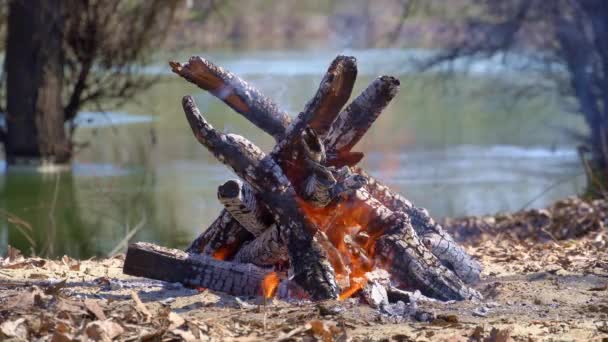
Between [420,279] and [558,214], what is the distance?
416cm

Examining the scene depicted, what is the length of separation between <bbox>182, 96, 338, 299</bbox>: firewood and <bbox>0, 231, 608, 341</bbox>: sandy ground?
0.21m

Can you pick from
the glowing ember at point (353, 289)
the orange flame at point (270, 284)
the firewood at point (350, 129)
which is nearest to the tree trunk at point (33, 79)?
the firewood at point (350, 129)

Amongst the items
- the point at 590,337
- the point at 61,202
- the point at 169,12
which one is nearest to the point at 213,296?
the point at 590,337

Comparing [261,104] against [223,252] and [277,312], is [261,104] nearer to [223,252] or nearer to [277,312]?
[223,252]

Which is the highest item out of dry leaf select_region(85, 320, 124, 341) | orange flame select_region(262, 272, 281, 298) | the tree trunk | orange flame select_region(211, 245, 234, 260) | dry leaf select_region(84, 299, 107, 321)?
the tree trunk

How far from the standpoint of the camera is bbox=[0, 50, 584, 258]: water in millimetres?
9773

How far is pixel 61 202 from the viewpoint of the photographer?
35.1 feet

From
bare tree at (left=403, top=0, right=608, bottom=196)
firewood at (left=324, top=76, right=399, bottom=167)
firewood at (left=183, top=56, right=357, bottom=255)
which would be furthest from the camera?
bare tree at (left=403, top=0, right=608, bottom=196)

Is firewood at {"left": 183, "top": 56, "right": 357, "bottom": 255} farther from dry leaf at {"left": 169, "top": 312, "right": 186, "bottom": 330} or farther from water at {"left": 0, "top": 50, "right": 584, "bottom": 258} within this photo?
water at {"left": 0, "top": 50, "right": 584, "bottom": 258}

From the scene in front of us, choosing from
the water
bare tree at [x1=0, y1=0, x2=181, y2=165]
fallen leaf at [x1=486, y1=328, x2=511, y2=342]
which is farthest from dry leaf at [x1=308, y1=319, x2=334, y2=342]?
bare tree at [x1=0, y1=0, x2=181, y2=165]

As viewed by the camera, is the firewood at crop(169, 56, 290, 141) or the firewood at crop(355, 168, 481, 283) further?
the firewood at crop(355, 168, 481, 283)

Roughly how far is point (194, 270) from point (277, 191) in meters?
0.51

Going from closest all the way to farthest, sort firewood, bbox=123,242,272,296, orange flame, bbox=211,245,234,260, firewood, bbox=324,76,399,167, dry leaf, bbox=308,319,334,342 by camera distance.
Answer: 1. dry leaf, bbox=308,319,334,342
2. firewood, bbox=123,242,272,296
3. firewood, bbox=324,76,399,167
4. orange flame, bbox=211,245,234,260

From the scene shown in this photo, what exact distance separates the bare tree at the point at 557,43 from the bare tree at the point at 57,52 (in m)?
3.79
